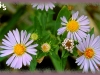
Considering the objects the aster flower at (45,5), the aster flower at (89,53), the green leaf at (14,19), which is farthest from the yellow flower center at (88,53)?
the green leaf at (14,19)

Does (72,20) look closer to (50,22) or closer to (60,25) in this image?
(60,25)

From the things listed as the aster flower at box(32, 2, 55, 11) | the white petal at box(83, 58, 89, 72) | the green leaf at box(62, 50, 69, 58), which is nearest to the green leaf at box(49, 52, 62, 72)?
the green leaf at box(62, 50, 69, 58)

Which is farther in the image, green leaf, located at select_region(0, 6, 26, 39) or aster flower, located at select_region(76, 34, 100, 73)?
green leaf, located at select_region(0, 6, 26, 39)

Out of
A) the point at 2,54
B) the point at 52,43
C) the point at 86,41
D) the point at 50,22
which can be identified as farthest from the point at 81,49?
the point at 2,54

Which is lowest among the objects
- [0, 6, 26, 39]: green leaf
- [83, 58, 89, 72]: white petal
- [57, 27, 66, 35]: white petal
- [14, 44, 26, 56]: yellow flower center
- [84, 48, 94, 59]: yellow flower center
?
[83, 58, 89, 72]: white petal

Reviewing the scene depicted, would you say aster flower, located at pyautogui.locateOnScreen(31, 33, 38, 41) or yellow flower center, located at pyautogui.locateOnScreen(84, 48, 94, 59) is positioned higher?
aster flower, located at pyautogui.locateOnScreen(31, 33, 38, 41)

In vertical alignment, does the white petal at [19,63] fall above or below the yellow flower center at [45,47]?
below

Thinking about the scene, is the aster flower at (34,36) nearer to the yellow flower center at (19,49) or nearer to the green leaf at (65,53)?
the yellow flower center at (19,49)

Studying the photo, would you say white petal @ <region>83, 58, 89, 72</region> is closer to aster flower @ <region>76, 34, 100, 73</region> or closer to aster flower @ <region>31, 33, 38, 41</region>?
aster flower @ <region>76, 34, 100, 73</region>
